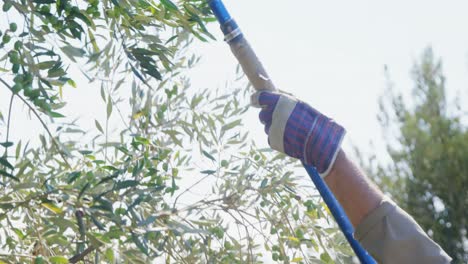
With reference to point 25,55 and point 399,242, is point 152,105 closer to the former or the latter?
point 25,55

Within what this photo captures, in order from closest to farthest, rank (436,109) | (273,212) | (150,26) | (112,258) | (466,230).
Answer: (112,258), (150,26), (273,212), (466,230), (436,109)

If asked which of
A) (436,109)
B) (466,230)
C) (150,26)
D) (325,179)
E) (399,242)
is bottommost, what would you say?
(466,230)

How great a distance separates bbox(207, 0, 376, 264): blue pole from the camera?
2.88m

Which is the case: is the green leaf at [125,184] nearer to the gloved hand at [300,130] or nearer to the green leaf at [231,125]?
the gloved hand at [300,130]

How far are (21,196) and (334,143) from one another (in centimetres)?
104

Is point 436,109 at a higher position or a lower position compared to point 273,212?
lower

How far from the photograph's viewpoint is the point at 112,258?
8.54 ft

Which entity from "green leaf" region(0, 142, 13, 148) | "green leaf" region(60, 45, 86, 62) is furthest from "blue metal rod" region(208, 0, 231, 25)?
"green leaf" region(0, 142, 13, 148)

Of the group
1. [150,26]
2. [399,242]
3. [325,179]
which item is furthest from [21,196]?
[399,242]

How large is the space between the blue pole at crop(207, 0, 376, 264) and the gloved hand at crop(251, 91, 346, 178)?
0.07 metres

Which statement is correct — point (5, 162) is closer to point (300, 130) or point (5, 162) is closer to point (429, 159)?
point (300, 130)

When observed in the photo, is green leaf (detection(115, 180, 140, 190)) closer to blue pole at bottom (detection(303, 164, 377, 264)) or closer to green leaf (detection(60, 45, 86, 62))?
green leaf (detection(60, 45, 86, 62))

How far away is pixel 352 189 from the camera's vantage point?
2.74 meters

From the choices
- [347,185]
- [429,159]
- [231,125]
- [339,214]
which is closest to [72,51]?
[347,185]
